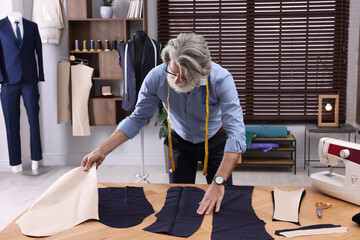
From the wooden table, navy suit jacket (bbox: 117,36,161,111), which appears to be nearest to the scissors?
the wooden table

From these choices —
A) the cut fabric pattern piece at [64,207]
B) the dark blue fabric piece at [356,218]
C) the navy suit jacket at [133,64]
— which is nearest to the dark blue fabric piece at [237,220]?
the dark blue fabric piece at [356,218]

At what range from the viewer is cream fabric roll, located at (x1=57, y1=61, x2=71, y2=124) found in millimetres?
4621

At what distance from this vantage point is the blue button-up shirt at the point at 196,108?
6.17ft

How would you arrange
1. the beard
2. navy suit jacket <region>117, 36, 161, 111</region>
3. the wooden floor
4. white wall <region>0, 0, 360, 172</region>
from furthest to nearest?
Result: white wall <region>0, 0, 360, 172</region> < navy suit jacket <region>117, 36, 161, 111</region> < the wooden floor < the beard

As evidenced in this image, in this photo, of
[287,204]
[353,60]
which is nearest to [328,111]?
[353,60]

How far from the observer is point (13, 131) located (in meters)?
4.42

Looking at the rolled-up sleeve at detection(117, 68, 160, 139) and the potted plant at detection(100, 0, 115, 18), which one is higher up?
the potted plant at detection(100, 0, 115, 18)

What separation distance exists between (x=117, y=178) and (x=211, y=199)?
295 cm

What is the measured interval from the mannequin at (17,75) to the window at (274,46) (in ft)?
4.87

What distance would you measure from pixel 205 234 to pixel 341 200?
69 centimetres

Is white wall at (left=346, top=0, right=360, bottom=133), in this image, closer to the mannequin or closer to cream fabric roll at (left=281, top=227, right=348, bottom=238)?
cream fabric roll at (left=281, top=227, right=348, bottom=238)

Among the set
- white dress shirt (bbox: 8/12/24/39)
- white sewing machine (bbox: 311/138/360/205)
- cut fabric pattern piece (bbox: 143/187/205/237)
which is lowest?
cut fabric pattern piece (bbox: 143/187/205/237)

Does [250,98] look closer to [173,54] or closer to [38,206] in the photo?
[173,54]

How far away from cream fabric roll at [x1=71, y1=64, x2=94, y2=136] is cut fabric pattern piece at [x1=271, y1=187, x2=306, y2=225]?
319cm
